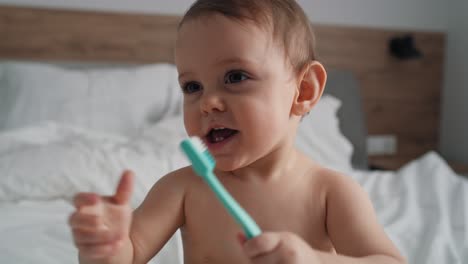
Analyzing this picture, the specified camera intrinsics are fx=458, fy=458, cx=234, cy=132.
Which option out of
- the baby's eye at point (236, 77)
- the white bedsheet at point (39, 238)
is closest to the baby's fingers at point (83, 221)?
the baby's eye at point (236, 77)

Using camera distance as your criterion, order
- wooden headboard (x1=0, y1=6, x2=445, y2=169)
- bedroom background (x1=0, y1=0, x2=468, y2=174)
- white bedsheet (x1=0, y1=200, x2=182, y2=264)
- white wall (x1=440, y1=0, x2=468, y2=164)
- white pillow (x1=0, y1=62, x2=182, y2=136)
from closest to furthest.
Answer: white bedsheet (x1=0, y1=200, x2=182, y2=264)
white pillow (x1=0, y1=62, x2=182, y2=136)
wooden headboard (x1=0, y1=6, x2=445, y2=169)
bedroom background (x1=0, y1=0, x2=468, y2=174)
white wall (x1=440, y1=0, x2=468, y2=164)

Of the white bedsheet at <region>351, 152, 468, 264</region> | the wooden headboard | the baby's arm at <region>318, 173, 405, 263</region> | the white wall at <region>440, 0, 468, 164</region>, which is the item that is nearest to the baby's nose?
the baby's arm at <region>318, 173, 405, 263</region>

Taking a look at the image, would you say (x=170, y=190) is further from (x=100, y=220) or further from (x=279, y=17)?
(x=279, y=17)

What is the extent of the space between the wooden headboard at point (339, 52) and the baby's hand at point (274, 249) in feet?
6.08

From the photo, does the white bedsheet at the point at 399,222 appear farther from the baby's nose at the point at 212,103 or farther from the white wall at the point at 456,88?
the white wall at the point at 456,88

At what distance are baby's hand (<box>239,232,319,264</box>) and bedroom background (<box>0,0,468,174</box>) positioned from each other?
2.15 meters

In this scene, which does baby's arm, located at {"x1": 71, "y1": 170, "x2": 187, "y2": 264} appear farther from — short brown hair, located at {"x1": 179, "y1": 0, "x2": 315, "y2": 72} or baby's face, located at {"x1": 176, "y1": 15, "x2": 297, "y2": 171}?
short brown hair, located at {"x1": 179, "y1": 0, "x2": 315, "y2": 72}

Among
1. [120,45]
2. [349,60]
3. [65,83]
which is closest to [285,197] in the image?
[65,83]

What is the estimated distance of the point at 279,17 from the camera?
688 mm

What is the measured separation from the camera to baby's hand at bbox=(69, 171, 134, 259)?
20.9 inches

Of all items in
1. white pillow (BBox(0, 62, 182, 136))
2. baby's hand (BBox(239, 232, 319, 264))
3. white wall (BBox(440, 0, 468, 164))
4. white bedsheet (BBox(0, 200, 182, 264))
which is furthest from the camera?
white wall (BBox(440, 0, 468, 164))

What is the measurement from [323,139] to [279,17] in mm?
1304

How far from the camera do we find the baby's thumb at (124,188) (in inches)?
20.8

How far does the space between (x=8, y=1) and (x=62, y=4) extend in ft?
0.72
